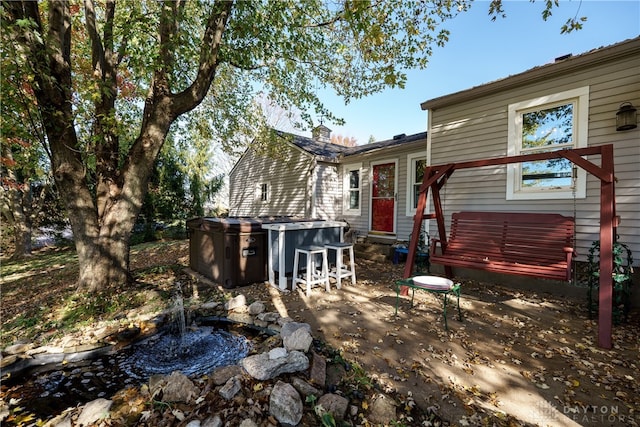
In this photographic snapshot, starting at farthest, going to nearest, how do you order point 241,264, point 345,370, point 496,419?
point 241,264
point 345,370
point 496,419

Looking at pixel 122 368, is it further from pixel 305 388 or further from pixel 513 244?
pixel 513 244

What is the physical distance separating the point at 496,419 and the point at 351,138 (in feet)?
115

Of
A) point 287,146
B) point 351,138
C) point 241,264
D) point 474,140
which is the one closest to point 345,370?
point 241,264

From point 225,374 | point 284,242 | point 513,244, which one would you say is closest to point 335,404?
point 225,374

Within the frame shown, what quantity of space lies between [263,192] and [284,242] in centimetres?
714

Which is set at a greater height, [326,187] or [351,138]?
[351,138]

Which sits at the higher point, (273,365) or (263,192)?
(263,192)

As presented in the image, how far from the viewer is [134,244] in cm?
1061

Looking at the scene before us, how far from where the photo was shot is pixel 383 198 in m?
8.05

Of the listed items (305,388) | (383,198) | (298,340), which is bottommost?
(305,388)

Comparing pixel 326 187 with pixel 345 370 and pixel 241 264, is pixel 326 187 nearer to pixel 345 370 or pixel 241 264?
pixel 241 264

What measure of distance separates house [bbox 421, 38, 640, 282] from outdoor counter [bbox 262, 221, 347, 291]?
2.97 metres

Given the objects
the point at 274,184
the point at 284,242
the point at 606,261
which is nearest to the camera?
the point at 606,261

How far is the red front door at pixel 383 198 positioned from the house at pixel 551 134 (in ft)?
6.39
